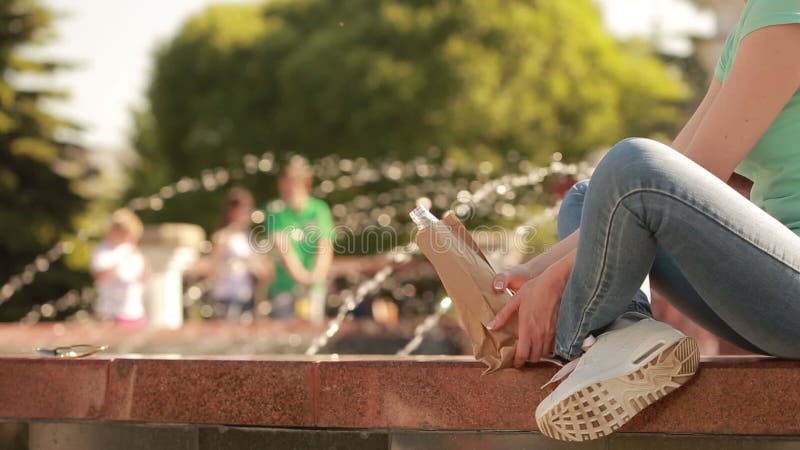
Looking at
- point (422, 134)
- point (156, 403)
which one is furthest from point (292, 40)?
point (156, 403)

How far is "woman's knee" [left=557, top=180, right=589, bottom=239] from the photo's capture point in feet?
8.77

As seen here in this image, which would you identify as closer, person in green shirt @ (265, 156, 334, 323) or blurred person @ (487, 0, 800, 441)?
blurred person @ (487, 0, 800, 441)

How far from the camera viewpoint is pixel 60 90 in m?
22.5

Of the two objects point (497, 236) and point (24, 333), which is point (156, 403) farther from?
point (497, 236)

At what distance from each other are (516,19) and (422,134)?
13.7 feet

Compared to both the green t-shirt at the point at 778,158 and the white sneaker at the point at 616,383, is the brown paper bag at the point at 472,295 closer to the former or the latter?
the white sneaker at the point at 616,383

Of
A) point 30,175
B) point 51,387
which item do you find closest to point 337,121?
point 30,175

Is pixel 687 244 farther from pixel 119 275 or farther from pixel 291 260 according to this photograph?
pixel 119 275

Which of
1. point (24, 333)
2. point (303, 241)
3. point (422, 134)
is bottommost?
point (24, 333)

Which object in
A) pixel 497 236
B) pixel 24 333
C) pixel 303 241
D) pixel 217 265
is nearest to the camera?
pixel 24 333

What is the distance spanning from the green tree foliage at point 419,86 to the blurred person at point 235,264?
58.7ft

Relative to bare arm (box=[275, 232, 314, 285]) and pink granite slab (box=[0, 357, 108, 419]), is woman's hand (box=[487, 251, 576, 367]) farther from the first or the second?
bare arm (box=[275, 232, 314, 285])

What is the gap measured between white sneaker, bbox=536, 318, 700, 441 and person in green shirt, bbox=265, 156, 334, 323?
6149mm

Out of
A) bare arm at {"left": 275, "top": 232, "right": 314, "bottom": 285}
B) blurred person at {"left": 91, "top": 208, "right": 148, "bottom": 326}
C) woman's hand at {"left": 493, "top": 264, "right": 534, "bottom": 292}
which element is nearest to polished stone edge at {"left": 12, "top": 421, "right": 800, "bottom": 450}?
woman's hand at {"left": 493, "top": 264, "right": 534, "bottom": 292}
